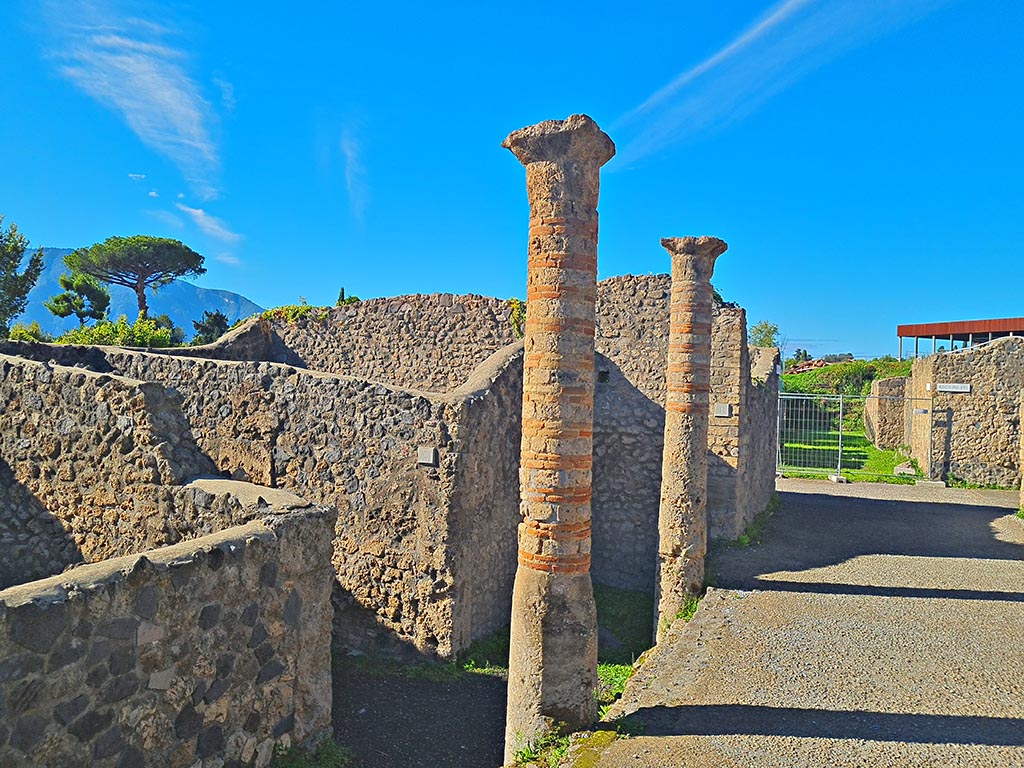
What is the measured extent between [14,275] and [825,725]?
35855mm

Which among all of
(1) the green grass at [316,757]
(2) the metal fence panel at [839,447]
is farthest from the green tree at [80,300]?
(1) the green grass at [316,757]

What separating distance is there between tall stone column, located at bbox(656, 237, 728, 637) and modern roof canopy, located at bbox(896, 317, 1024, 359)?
89.2 feet

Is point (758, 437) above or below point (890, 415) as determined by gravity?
below

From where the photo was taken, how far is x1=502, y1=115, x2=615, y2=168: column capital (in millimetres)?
5062

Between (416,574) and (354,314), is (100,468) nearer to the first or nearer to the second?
(416,574)

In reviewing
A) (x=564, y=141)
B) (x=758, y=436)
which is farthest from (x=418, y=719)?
(x=758, y=436)

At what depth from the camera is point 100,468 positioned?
18.9ft

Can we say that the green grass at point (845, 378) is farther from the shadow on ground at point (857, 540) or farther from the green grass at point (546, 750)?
the green grass at point (546, 750)

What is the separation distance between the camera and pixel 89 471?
5816mm

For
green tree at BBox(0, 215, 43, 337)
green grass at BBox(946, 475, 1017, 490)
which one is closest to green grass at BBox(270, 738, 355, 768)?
green grass at BBox(946, 475, 1017, 490)

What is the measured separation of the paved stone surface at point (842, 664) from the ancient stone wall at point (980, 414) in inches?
300

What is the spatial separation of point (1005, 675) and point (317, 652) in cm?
580

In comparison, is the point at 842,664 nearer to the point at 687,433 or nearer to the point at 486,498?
the point at 687,433

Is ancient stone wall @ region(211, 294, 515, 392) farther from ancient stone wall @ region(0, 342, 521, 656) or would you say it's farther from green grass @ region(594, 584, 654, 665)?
green grass @ region(594, 584, 654, 665)
